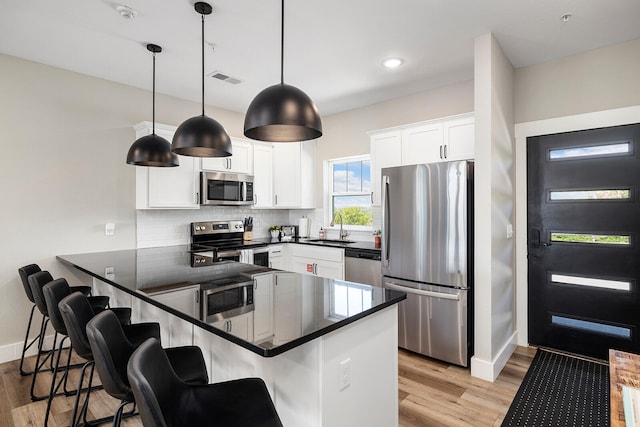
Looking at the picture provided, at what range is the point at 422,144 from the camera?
3648 millimetres

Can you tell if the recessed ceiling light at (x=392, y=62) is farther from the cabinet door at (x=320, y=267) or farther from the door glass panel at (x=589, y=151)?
the cabinet door at (x=320, y=267)

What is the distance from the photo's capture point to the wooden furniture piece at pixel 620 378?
40.2 inches

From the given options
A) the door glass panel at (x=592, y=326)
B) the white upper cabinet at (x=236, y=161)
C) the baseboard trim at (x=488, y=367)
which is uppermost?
the white upper cabinet at (x=236, y=161)

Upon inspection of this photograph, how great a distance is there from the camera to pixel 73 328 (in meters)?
1.68

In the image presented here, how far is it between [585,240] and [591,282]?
15.3 inches

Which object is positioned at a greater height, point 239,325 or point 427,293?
point 239,325

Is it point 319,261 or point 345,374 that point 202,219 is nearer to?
point 319,261

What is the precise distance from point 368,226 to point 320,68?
217cm

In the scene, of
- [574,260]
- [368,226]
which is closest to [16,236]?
[368,226]

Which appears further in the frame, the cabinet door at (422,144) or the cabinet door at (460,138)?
the cabinet door at (422,144)

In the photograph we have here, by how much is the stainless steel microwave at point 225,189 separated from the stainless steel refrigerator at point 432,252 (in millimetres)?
2034

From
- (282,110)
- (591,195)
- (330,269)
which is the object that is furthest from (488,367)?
(282,110)

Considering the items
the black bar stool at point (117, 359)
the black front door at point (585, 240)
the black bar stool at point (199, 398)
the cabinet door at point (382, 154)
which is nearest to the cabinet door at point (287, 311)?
the black bar stool at point (199, 398)

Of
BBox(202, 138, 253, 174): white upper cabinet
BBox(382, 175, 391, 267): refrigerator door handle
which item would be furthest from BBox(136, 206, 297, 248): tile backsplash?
BBox(382, 175, 391, 267): refrigerator door handle
